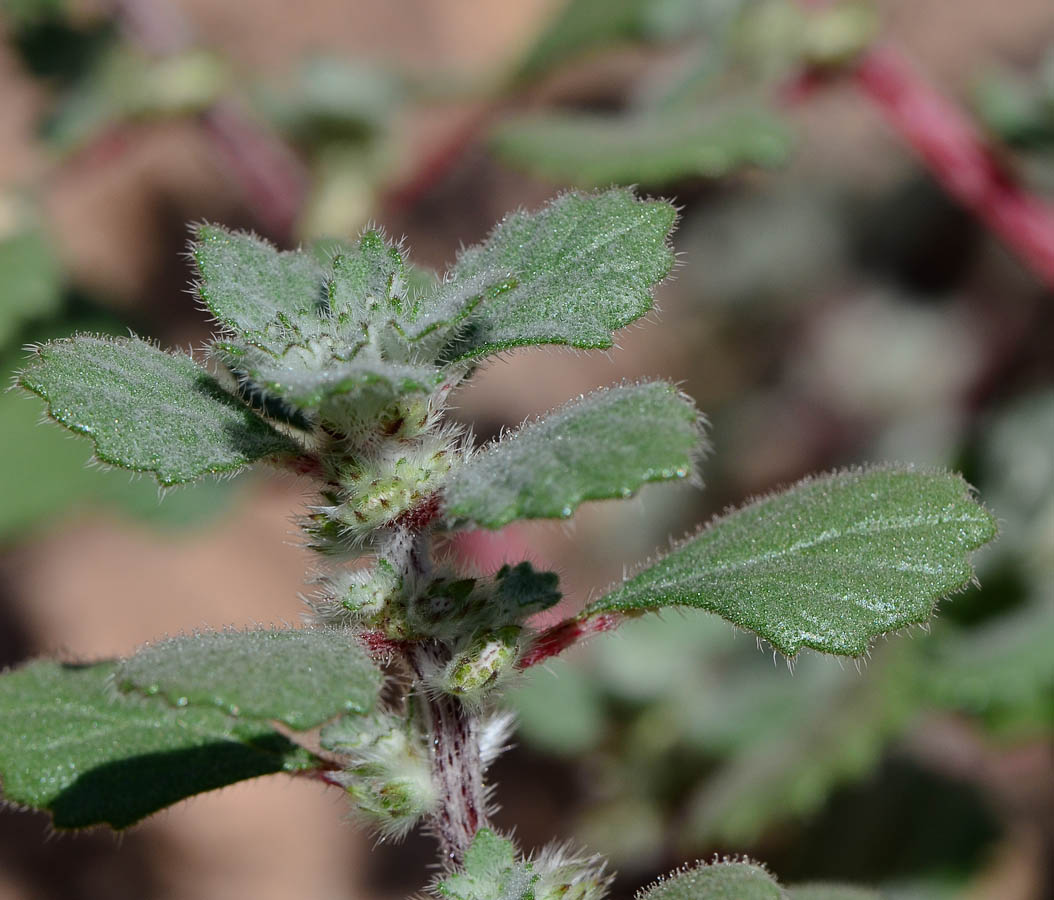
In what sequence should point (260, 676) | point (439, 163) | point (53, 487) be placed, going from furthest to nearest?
point (439, 163) → point (53, 487) → point (260, 676)

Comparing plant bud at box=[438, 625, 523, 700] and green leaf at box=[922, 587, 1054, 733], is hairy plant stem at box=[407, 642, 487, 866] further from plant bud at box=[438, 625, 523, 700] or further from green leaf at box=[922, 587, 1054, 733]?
green leaf at box=[922, 587, 1054, 733]

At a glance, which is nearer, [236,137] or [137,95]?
[137,95]

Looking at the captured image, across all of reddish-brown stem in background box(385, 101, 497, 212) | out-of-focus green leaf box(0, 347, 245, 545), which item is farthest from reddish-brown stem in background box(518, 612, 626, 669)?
reddish-brown stem in background box(385, 101, 497, 212)

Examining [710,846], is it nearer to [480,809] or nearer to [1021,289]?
[480,809]

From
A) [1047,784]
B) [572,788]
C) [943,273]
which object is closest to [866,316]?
[943,273]

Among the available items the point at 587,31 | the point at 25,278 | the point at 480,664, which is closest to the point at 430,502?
the point at 480,664

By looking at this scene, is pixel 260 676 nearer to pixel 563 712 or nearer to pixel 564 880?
pixel 564 880

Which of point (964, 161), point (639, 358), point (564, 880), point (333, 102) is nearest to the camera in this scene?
point (564, 880)
